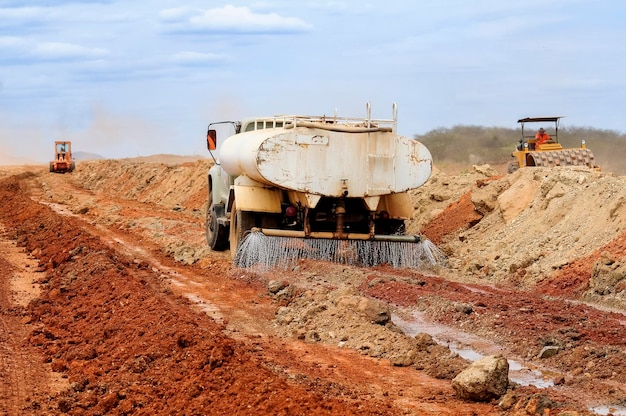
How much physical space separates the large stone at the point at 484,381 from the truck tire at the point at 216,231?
10841 mm

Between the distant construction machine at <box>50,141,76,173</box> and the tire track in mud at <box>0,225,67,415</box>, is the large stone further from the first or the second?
the distant construction machine at <box>50,141,76,173</box>

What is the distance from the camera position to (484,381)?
25.2 feet

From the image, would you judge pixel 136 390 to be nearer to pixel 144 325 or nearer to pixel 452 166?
pixel 144 325

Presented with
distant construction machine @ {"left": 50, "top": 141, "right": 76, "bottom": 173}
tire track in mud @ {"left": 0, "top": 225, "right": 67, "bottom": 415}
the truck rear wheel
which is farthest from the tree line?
tire track in mud @ {"left": 0, "top": 225, "right": 67, "bottom": 415}

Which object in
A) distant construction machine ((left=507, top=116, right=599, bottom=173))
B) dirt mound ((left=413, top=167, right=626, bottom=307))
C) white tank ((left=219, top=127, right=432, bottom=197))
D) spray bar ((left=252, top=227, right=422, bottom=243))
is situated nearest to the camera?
dirt mound ((left=413, top=167, right=626, bottom=307))

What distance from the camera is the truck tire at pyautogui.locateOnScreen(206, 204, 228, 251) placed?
18594 mm

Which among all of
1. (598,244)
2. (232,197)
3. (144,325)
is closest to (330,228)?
(232,197)

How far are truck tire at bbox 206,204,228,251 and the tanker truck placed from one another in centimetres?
134

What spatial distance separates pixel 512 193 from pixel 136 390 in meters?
13.6

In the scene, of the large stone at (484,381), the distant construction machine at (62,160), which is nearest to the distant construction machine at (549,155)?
the large stone at (484,381)

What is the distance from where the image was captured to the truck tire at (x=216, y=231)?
18594mm

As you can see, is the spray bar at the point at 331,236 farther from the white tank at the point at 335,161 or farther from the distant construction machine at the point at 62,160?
the distant construction machine at the point at 62,160

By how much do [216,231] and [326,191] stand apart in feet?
12.2

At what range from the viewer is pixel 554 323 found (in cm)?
1075
